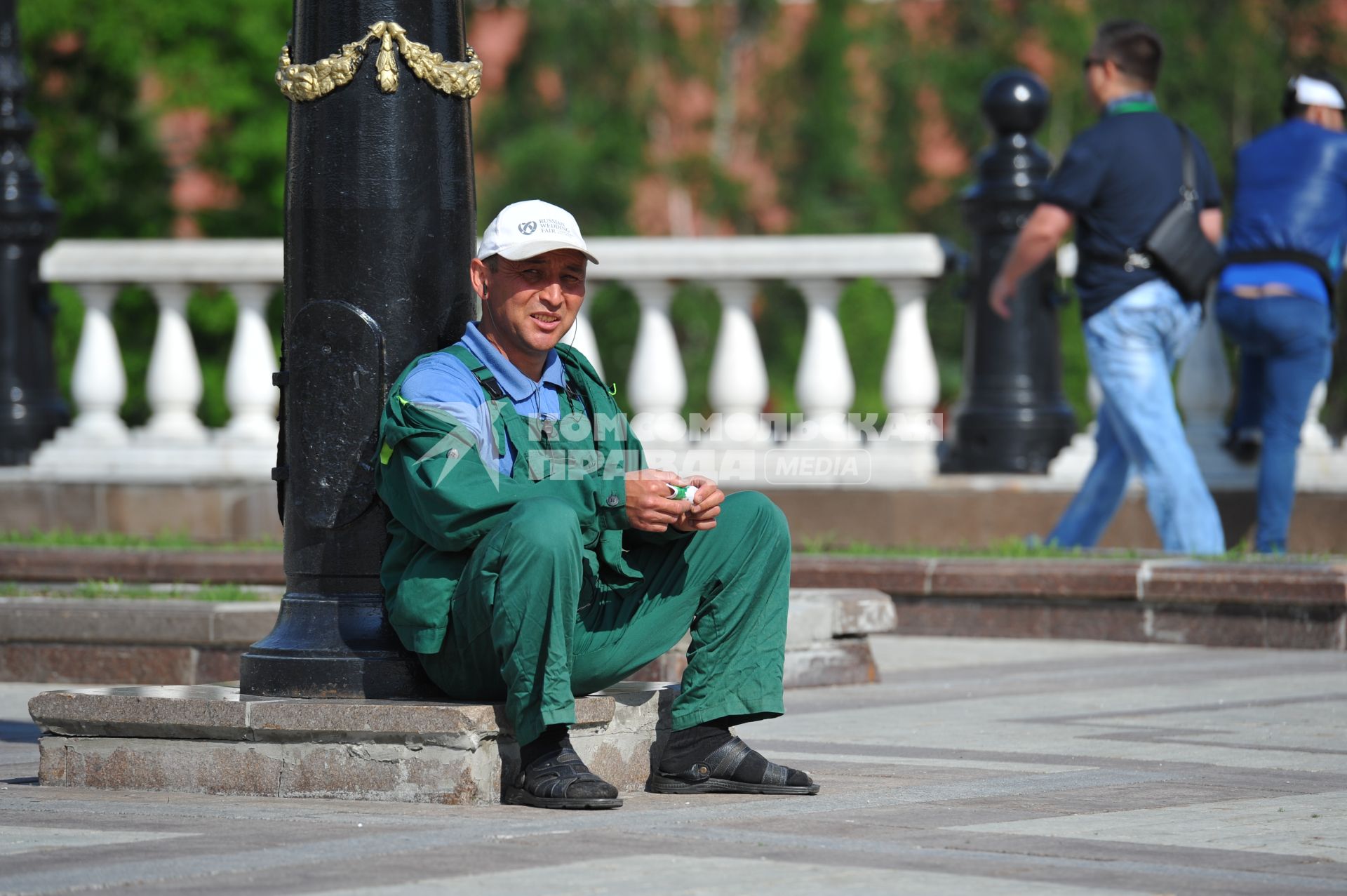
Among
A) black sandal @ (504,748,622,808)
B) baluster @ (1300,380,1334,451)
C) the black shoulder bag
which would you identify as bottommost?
black sandal @ (504,748,622,808)

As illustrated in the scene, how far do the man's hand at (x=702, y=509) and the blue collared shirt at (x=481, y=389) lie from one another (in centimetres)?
40

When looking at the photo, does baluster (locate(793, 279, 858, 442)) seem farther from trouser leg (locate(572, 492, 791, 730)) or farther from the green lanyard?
trouser leg (locate(572, 492, 791, 730))

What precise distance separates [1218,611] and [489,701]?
472 cm

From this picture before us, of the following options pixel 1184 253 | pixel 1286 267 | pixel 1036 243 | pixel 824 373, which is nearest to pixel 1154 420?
pixel 1184 253

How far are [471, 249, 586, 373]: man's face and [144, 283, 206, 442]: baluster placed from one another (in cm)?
760

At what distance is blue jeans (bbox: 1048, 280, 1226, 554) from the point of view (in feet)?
33.8

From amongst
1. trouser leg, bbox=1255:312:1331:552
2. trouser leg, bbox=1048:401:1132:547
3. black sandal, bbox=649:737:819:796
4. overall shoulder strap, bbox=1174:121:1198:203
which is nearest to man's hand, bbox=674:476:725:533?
black sandal, bbox=649:737:819:796

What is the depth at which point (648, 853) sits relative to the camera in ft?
15.7

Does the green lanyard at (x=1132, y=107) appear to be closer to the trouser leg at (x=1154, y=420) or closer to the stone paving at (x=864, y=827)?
the trouser leg at (x=1154, y=420)

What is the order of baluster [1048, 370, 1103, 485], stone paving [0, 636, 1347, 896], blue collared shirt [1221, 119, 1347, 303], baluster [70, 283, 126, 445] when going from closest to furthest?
stone paving [0, 636, 1347, 896], blue collared shirt [1221, 119, 1347, 303], baluster [1048, 370, 1103, 485], baluster [70, 283, 126, 445]

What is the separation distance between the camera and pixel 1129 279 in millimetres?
10477

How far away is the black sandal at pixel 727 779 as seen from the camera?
5.65 m

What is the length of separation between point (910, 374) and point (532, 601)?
7166 mm

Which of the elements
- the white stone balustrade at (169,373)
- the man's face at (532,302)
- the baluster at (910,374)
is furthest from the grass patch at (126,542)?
the man's face at (532,302)
